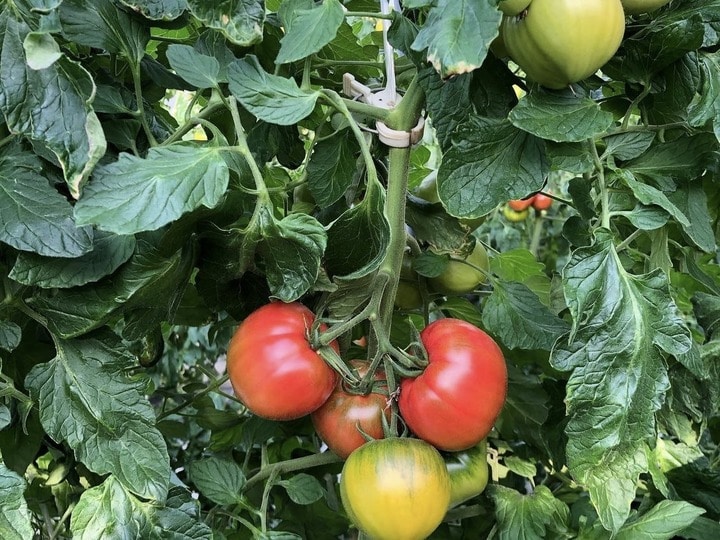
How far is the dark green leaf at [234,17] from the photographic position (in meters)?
0.45

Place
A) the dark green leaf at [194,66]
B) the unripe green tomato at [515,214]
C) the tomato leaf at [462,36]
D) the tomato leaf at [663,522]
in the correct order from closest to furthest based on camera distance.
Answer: the tomato leaf at [462,36] → the dark green leaf at [194,66] → the tomato leaf at [663,522] → the unripe green tomato at [515,214]

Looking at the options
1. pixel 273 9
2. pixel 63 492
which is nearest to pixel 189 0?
pixel 273 9

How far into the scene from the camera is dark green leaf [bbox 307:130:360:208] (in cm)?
58

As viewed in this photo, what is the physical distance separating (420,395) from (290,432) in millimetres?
360

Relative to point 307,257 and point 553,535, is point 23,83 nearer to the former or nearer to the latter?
point 307,257

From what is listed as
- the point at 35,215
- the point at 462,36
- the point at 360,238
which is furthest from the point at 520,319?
the point at 35,215

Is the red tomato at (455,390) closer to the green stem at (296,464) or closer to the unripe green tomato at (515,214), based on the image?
the green stem at (296,464)

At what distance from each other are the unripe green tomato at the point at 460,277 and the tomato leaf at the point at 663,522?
0.26 m

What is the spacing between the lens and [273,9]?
673 mm

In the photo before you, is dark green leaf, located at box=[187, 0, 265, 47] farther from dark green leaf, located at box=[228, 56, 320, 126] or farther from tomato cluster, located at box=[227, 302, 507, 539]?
tomato cluster, located at box=[227, 302, 507, 539]

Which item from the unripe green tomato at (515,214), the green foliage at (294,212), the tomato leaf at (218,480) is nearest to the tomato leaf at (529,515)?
the green foliage at (294,212)

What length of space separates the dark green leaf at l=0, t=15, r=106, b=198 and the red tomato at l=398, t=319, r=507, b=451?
283 millimetres

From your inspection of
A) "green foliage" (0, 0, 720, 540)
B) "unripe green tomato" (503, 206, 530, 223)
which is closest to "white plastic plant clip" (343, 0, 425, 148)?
"green foliage" (0, 0, 720, 540)

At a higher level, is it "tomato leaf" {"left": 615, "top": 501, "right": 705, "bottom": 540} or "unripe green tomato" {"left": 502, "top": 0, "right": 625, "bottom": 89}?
"unripe green tomato" {"left": 502, "top": 0, "right": 625, "bottom": 89}
